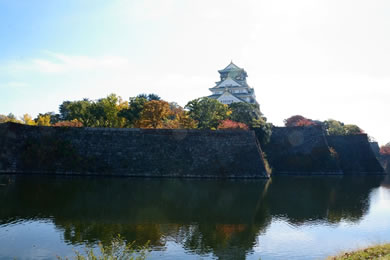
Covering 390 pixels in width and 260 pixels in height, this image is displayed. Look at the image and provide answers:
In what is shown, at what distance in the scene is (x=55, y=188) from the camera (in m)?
18.8

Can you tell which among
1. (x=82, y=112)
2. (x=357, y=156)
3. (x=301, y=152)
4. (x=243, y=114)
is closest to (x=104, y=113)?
(x=82, y=112)

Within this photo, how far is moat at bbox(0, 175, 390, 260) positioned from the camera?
31.9 feet

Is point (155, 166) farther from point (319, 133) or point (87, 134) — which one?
point (319, 133)

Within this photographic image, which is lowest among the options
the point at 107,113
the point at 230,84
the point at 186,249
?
the point at 186,249

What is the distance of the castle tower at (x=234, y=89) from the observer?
54.9 m

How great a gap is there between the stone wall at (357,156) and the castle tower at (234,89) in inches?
769

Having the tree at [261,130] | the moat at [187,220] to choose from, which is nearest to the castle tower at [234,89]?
the tree at [261,130]

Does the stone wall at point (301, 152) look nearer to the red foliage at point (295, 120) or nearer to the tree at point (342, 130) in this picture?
the red foliage at point (295, 120)

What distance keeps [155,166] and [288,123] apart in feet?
101

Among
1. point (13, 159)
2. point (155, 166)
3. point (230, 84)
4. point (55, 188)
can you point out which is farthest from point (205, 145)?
point (230, 84)

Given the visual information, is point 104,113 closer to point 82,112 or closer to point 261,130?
point 82,112

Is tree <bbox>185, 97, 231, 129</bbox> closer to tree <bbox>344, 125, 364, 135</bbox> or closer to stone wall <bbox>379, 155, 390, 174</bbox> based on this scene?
tree <bbox>344, 125, 364, 135</bbox>

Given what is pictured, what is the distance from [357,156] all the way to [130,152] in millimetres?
31337

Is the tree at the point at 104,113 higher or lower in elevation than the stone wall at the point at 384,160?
higher
